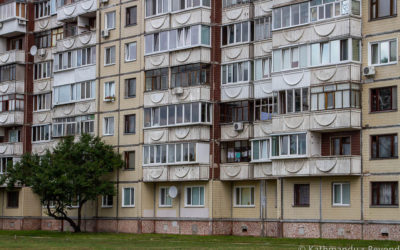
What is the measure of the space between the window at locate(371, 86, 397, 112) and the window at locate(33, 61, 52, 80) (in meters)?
36.3

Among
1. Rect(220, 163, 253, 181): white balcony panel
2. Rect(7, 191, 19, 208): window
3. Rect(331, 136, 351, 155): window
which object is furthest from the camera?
Rect(7, 191, 19, 208): window

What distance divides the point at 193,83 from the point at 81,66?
14265 mm

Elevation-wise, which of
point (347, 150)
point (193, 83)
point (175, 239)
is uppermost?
point (193, 83)

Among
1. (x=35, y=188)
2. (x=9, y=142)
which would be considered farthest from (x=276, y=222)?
(x=9, y=142)

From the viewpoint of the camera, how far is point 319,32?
53281mm

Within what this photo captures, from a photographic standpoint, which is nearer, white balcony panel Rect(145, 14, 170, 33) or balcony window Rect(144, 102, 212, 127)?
balcony window Rect(144, 102, 212, 127)

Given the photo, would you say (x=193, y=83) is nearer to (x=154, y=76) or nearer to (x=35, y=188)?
(x=154, y=76)

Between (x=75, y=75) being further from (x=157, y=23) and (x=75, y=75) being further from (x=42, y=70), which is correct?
(x=157, y=23)

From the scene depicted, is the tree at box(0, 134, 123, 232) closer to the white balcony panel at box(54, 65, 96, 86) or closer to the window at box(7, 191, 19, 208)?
the white balcony panel at box(54, 65, 96, 86)

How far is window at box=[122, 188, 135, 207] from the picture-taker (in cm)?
6738

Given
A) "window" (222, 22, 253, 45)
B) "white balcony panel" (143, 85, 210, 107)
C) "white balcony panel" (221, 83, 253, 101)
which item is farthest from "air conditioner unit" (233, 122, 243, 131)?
"window" (222, 22, 253, 45)

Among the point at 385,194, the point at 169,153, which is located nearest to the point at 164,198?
the point at 169,153

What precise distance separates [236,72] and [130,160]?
42.2ft

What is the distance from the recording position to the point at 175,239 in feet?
186
